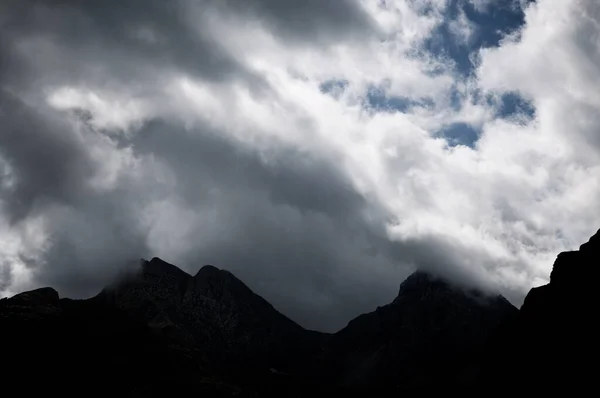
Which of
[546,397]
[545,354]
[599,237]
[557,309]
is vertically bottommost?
[546,397]

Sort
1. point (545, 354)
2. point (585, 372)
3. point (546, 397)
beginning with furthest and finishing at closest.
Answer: point (545, 354) → point (546, 397) → point (585, 372)

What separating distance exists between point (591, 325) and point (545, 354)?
1052 inches

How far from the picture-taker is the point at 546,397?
16638cm

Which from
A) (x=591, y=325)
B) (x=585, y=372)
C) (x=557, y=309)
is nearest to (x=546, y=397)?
(x=585, y=372)

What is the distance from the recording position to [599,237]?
649ft

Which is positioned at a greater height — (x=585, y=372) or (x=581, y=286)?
(x=581, y=286)

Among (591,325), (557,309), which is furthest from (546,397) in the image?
(557,309)

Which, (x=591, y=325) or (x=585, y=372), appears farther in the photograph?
(x=591, y=325)

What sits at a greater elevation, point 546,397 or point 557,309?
point 557,309

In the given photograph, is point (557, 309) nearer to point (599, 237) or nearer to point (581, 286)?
point (581, 286)

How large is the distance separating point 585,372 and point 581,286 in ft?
145

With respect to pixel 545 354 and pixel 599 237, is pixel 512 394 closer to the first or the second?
pixel 545 354

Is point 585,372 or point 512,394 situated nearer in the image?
point 585,372

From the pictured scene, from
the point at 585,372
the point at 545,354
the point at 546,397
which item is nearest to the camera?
the point at 585,372
